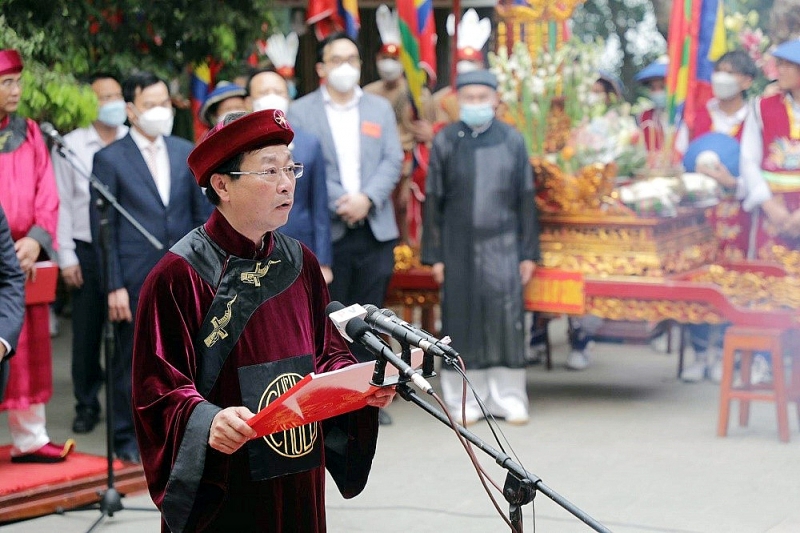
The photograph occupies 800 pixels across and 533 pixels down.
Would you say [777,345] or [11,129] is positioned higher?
[11,129]

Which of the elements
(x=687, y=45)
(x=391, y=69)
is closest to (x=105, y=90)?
(x=391, y=69)

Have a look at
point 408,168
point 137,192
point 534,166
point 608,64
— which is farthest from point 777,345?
point 608,64

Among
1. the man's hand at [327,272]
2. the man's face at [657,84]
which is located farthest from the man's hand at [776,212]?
the man's hand at [327,272]

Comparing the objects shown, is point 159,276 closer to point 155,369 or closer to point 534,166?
point 155,369

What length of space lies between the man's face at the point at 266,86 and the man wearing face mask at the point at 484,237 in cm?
97

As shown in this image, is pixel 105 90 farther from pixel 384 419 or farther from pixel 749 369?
pixel 749 369

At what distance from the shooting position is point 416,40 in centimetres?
886

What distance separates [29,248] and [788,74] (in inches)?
170

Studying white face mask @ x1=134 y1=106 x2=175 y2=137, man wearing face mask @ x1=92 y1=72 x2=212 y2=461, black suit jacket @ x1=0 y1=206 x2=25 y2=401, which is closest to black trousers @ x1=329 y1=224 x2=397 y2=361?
man wearing face mask @ x1=92 y1=72 x2=212 y2=461

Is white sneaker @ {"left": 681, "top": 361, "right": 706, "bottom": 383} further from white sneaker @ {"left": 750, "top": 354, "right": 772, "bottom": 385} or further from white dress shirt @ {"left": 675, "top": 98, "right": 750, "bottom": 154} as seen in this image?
white dress shirt @ {"left": 675, "top": 98, "right": 750, "bottom": 154}

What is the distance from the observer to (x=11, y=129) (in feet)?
18.8

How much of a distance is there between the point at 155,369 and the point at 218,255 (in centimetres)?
32

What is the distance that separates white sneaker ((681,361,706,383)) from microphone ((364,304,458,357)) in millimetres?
5696

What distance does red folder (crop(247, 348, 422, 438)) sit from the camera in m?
2.62
